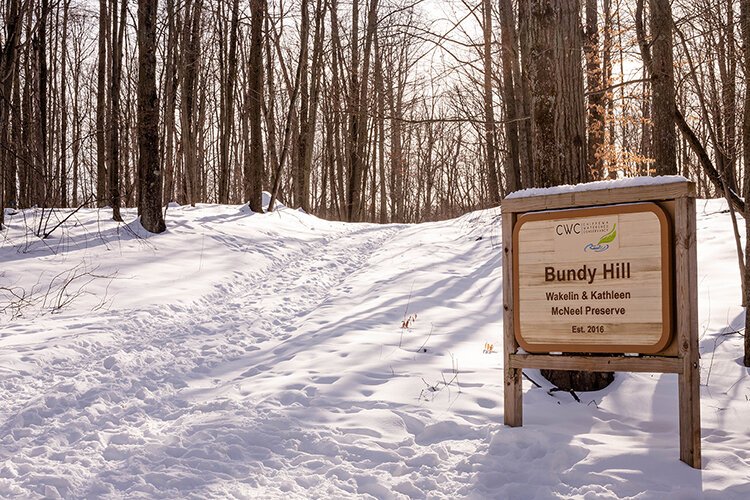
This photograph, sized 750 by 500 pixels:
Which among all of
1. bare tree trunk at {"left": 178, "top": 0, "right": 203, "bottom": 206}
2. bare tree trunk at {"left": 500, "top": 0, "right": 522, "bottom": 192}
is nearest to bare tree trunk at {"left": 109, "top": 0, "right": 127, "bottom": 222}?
bare tree trunk at {"left": 178, "top": 0, "right": 203, "bottom": 206}

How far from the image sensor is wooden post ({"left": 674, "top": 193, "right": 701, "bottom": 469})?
3.50 m

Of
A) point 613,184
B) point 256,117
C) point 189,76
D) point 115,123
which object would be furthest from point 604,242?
point 189,76

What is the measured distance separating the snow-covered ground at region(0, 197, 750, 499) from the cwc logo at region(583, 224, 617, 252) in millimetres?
1287

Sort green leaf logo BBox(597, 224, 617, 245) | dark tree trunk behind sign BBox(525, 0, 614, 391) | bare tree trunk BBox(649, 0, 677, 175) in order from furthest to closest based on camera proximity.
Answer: bare tree trunk BBox(649, 0, 677, 175) → dark tree trunk behind sign BBox(525, 0, 614, 391) → green leaf logo BBox(597, 224, 617, 245)

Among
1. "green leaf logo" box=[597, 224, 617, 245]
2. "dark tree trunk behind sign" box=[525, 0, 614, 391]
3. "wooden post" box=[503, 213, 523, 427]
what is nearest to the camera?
"green leaf logo" box=[597, 224, 617, 245]

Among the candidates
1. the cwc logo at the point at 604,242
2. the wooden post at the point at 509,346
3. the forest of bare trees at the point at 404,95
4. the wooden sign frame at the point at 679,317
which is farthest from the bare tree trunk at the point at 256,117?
the cwc logo at the point at 604,242

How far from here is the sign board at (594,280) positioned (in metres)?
3.67

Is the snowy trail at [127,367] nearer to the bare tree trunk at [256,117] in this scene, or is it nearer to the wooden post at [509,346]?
the wooden post at [509,346]

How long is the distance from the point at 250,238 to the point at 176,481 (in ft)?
35.9

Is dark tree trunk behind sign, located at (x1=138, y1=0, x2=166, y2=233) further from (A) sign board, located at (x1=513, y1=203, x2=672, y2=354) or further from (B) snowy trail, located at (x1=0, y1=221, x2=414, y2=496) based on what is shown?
(A) sign board, located at (x1=513, y1=203, x2=672, y2=354)

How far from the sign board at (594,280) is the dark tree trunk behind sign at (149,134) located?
10229 millimetres

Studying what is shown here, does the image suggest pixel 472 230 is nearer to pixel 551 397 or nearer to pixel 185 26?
pixel 551 397

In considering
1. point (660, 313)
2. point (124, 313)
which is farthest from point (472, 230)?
point (660, 313)

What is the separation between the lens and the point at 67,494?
3168 millimetres
